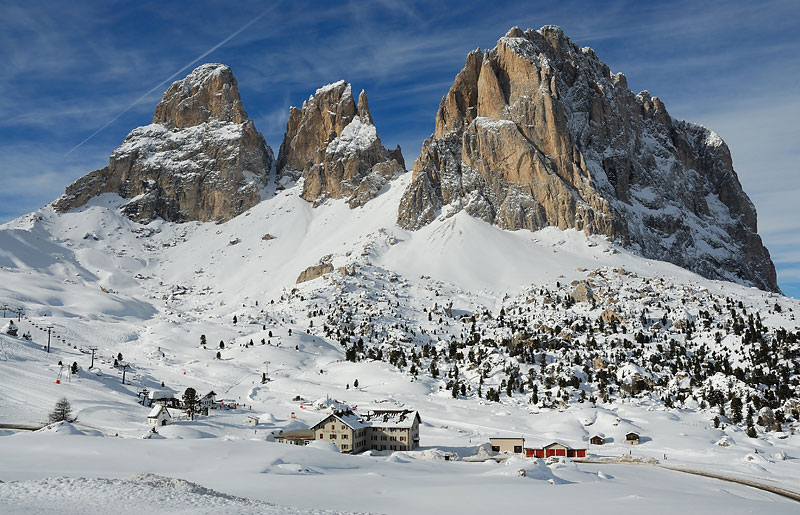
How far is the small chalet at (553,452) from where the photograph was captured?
71000 mm

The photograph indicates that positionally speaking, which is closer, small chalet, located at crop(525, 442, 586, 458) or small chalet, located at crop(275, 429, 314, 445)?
small chalet, located at crop(275, 429, 314, 445)

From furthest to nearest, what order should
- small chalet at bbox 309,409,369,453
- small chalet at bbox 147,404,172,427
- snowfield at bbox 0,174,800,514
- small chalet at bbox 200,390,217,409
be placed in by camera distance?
small chalet at bbox 200,390,217,409, small chalet at bbox 147,404,172,427, small chalet at bbox 309,409,369,453, snowfield at bbox 0,174,800,514

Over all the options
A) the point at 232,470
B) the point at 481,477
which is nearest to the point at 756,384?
the point at 481,477

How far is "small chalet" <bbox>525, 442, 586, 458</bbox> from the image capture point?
233 feet

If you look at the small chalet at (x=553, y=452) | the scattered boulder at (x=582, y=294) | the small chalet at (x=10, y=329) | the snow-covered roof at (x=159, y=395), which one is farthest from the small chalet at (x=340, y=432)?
the scattered boulder at (x=582, y=294)

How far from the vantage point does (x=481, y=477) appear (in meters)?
46.7

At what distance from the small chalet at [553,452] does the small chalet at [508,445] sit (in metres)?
1.14

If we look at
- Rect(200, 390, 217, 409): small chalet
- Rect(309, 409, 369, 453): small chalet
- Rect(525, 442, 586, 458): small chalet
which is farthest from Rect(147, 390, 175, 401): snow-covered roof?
Rect(525, 442, 586, 458): small chalet

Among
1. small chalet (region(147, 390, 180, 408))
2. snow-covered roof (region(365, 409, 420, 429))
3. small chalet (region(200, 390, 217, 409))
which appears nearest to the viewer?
snow-covered roof (region(365, 409, 420, 429))

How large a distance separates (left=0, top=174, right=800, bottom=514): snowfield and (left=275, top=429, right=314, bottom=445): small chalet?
13.7 ft

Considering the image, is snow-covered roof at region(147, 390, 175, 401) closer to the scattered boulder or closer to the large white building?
the large white building

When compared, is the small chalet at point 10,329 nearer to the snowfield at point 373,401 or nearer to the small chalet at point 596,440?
the snowfield at point 373,401

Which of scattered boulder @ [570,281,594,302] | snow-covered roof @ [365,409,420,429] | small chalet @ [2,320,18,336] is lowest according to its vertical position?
snow-covered roof @ [365,409,420,429]

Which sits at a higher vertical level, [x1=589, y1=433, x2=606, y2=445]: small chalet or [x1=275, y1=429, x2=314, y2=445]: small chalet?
[x1=275, y1=429, x2=314, y2=445]: small chalet
